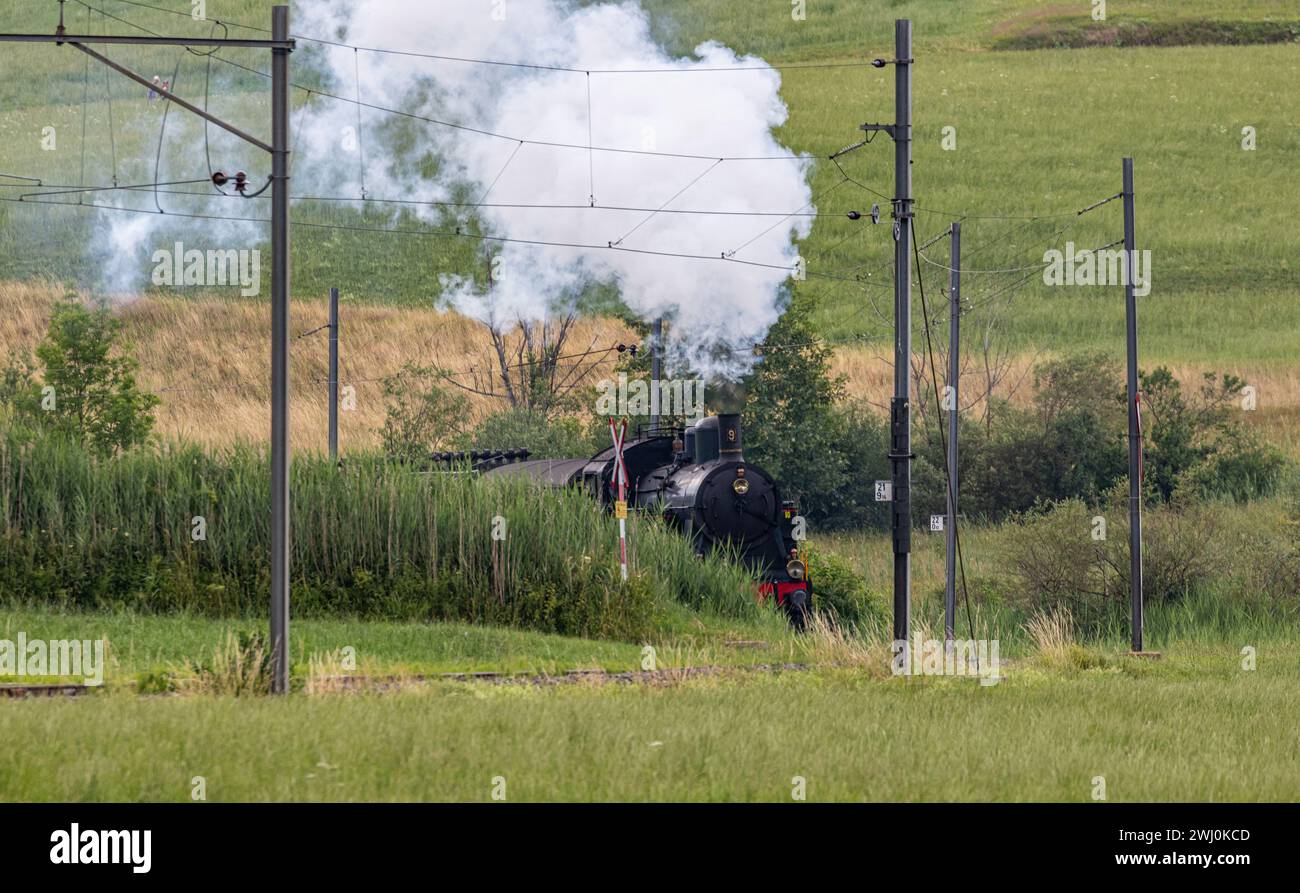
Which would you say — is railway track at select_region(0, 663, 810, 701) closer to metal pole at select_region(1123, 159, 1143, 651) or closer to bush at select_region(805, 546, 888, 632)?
metal pole at select_region(1123, 159, 1143, 651)

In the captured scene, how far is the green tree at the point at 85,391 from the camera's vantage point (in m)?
35.9

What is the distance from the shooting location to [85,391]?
1449 inches

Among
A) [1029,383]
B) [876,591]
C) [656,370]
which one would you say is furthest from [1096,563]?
[1029,383]

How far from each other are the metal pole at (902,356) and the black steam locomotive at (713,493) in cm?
595

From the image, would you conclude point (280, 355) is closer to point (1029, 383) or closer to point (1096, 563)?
point (1096, 563)

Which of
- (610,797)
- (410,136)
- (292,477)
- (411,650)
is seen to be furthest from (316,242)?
(610,797)

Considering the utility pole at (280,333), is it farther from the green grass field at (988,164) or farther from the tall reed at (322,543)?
the green grass field at (988,164)

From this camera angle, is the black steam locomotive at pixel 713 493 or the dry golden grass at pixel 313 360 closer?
the black steam locomotive at pixel 713 493

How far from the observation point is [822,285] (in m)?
77.4

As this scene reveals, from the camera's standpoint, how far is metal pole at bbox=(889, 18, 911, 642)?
1962cm

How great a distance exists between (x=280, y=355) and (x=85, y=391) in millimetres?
24281

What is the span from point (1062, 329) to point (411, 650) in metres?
55.3

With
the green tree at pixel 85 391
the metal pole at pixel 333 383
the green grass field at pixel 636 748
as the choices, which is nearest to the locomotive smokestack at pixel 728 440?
the green grass field at pixel 636 748
